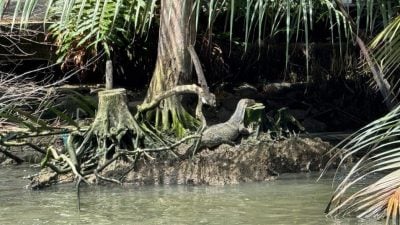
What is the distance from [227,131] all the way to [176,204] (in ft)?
8.53

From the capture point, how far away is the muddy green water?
10.2 m

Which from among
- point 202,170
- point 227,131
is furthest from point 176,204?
point 227,131

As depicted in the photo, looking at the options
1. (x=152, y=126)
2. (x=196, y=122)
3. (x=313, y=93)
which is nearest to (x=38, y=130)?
(x=152, y=126)

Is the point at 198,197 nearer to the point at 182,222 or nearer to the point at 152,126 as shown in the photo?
the point at 182,222

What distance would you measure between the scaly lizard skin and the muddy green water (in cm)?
102

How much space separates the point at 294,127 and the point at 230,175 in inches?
108

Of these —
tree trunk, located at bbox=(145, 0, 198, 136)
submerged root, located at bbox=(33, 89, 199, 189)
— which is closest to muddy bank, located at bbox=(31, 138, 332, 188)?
submerged root, located at bbox=(33, 89, 199, 189)

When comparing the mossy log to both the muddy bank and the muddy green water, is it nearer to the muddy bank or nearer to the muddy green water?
the muddy bank

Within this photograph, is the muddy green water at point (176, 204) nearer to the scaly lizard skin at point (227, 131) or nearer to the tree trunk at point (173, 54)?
the scaly lizard skin at point (227, 131)

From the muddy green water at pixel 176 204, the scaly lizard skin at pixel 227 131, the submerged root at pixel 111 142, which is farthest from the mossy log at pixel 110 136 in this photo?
the scaly lizard skin at pixel 227 131

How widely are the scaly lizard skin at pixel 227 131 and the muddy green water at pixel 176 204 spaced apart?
3.35ft

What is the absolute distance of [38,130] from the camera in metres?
13.4

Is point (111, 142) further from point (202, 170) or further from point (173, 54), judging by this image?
point (173, 54)

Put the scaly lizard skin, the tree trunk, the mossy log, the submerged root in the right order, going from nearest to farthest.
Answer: the submerged root → the mossy log → the scaly lizard skin → the tree trunk
